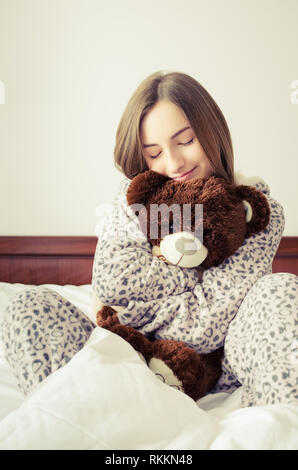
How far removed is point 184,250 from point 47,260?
3.40 feet

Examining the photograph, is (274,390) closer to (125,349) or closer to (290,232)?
(125,349)

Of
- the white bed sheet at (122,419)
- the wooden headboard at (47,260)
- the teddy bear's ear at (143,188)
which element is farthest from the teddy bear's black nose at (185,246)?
the wooden headboard at (47,260)

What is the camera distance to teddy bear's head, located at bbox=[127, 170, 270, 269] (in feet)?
2.48

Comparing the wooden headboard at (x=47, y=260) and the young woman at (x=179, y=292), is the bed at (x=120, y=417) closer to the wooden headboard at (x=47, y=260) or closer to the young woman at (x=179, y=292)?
the young woman at (x=179, y=292)

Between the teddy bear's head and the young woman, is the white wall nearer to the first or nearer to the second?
the young woman

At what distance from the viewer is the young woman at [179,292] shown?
0.59 meters

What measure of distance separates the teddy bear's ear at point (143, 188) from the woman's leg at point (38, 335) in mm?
254

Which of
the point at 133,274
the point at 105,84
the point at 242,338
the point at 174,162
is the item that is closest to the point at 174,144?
the point at 174,162

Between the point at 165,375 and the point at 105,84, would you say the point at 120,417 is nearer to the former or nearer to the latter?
the point at 165,375

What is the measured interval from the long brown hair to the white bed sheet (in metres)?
0.49

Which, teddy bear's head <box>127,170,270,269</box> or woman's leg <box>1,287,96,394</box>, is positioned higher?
teddy bear's head <box>127,170,270,269</box>

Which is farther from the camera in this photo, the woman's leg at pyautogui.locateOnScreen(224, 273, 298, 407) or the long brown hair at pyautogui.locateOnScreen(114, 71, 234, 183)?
the long brown hair at pyautogui.locateOnScreen(114, 71, 234, 183)

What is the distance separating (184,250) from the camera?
745mm

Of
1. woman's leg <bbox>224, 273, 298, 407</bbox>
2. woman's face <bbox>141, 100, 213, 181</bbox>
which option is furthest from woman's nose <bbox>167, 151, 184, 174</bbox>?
woman's leg <bbox>224, 273, 298, 407</bbox>
